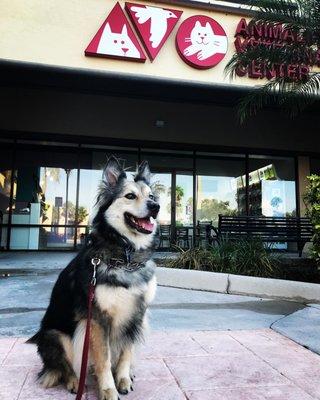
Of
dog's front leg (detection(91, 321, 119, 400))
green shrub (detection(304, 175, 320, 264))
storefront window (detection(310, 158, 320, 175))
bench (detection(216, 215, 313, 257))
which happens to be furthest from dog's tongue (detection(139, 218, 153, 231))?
storefront window (detection(310, 158, 320, 175))

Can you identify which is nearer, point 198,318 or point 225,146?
point 198,318

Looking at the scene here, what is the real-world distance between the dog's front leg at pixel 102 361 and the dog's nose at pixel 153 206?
930mm

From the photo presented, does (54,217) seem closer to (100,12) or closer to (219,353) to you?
(100,12)

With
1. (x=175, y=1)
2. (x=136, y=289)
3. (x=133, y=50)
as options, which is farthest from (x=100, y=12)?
(x=136, y=289)

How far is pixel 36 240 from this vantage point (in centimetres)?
1218

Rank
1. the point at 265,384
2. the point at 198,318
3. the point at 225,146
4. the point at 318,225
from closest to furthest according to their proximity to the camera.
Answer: the point at 265,384
the point at 198,318
the point at 318,225
the point at 225,146

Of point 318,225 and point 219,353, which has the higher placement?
point 318,225

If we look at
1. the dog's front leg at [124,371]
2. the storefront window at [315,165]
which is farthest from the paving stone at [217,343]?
the storefront window at [315,165]

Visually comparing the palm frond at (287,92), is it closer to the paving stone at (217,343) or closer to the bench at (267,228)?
the bench at (267,228)

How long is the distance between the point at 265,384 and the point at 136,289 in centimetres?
132

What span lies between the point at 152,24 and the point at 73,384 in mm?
8691

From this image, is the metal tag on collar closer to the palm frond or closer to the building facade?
the palm frond

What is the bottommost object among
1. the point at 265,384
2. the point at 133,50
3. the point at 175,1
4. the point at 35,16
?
the point at 265,384

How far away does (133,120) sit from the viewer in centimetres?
1265
